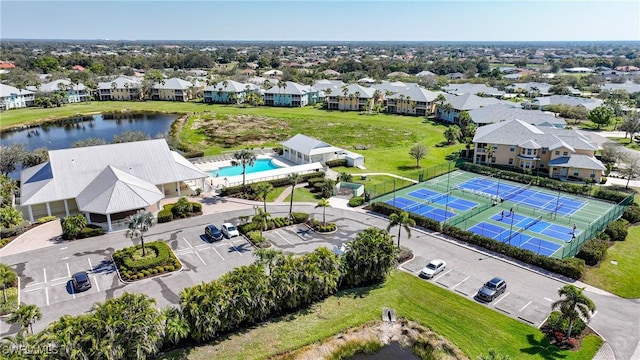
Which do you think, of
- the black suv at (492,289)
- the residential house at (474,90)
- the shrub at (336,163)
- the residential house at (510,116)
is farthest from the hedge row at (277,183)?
the residential house at (474,90)

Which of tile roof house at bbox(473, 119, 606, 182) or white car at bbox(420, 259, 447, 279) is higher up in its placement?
tile roof house at bbox(473, 119, 606, 182)

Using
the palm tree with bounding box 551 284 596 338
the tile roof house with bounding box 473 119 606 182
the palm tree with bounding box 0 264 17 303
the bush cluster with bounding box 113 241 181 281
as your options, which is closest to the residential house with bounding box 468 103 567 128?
the tile roof house with bounding box 473 119 606 182

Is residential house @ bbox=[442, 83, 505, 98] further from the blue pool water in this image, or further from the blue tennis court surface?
the blue pool water

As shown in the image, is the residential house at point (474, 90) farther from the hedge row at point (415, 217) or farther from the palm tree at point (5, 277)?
the palm tree at point (5, 277)

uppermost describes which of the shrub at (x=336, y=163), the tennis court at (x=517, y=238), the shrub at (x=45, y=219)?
the shrub at (x=336, y=163)

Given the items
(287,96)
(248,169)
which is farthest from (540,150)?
(287,96)

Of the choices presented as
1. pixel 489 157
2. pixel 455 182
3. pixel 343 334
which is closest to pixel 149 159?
pixel 343 334
